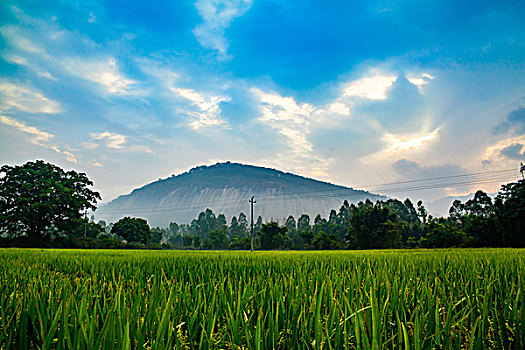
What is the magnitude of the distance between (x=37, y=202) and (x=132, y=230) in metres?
14.9

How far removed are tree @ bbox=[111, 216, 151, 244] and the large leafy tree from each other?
935 centimetres

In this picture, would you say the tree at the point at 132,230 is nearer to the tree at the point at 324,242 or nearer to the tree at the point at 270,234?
the tree at the point at 270,234

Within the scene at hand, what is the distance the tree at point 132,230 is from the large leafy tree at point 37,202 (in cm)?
935

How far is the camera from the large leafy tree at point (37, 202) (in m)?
31.3

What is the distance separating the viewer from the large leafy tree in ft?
103

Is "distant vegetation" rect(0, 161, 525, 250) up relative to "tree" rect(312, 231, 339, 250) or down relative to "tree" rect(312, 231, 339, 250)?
up

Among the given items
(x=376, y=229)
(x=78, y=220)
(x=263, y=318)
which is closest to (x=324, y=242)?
(x=376, y=229)

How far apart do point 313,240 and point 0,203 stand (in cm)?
3573

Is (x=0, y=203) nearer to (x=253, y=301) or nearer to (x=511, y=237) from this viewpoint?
(x=253, y=301)

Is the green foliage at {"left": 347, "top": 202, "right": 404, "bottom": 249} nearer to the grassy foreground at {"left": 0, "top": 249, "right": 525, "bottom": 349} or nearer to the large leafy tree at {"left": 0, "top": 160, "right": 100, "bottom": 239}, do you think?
the large leafy tree at {"left": 0, "top": 160, "right": 100, "bottom": 239}

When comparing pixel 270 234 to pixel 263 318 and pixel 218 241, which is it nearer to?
pixel 218 241

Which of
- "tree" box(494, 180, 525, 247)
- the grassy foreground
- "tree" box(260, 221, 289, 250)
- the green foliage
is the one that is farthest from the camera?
"tree" box(260, 221, 289, 250)

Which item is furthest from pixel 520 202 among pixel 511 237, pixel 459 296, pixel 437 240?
pixel 459 296

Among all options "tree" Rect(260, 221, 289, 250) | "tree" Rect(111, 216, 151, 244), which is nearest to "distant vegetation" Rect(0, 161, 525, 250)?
"tree" Rect(111, 216, 151, 244)
